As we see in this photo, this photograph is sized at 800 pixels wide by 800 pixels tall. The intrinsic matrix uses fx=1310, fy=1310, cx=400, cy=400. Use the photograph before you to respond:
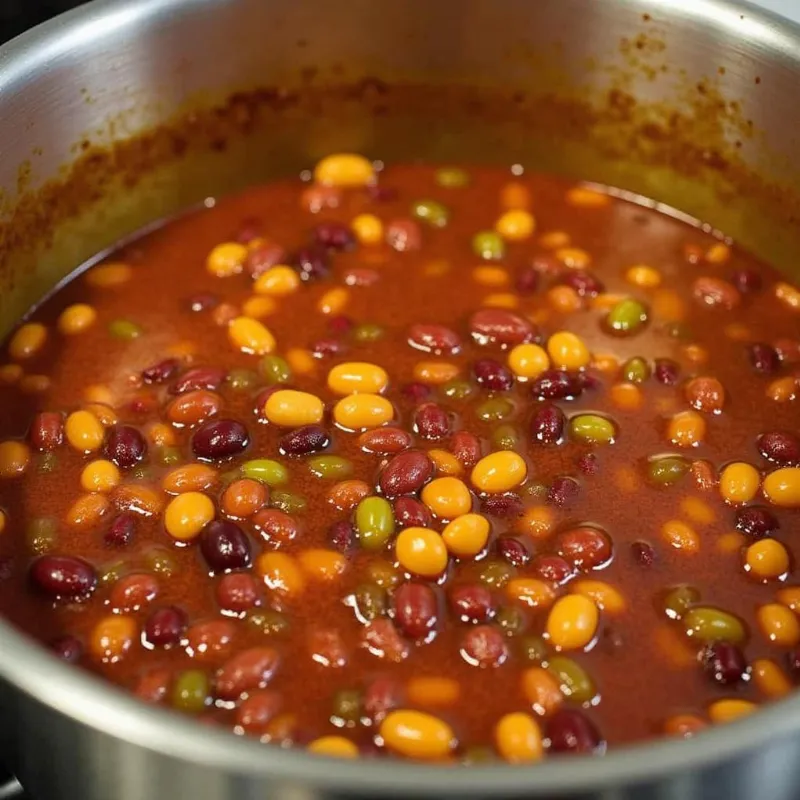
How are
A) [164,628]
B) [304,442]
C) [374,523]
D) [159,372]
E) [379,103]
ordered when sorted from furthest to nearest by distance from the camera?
1. [379,103]
2. [159,372]
3. [304,442]
4. [374,523]
5. [164,628]

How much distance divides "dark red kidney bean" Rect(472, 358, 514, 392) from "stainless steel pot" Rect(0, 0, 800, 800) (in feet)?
1.60

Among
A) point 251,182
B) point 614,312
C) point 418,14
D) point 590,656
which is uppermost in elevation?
point 418,14

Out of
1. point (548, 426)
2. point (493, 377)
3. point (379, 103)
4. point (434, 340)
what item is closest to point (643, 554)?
point (548, 426)

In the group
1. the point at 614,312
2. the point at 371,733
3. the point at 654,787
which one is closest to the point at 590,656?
the point at 371,733

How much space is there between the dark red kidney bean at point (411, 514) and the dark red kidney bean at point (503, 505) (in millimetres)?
68

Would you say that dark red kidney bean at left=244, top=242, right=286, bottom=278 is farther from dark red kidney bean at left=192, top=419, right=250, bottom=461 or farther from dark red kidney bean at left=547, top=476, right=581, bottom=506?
dark red kidney bean at left=547, top=476, right=581, bottom=506

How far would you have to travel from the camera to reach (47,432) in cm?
151

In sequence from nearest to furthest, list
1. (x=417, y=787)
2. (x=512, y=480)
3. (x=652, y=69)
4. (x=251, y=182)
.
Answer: (x=417, y=787), (x=512, y=480), (x=652, y=69), (x=251, y=182)

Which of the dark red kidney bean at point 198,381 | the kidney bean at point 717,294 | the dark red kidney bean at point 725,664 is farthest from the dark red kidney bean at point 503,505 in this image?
the kidney bean at point 717,294

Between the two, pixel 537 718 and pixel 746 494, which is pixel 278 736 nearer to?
pixel 537 718

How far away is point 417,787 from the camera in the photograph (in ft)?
3.00

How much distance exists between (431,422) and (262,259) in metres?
0.39

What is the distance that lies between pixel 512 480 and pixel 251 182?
0.72 metres

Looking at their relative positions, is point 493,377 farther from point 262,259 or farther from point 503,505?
point 262,259
